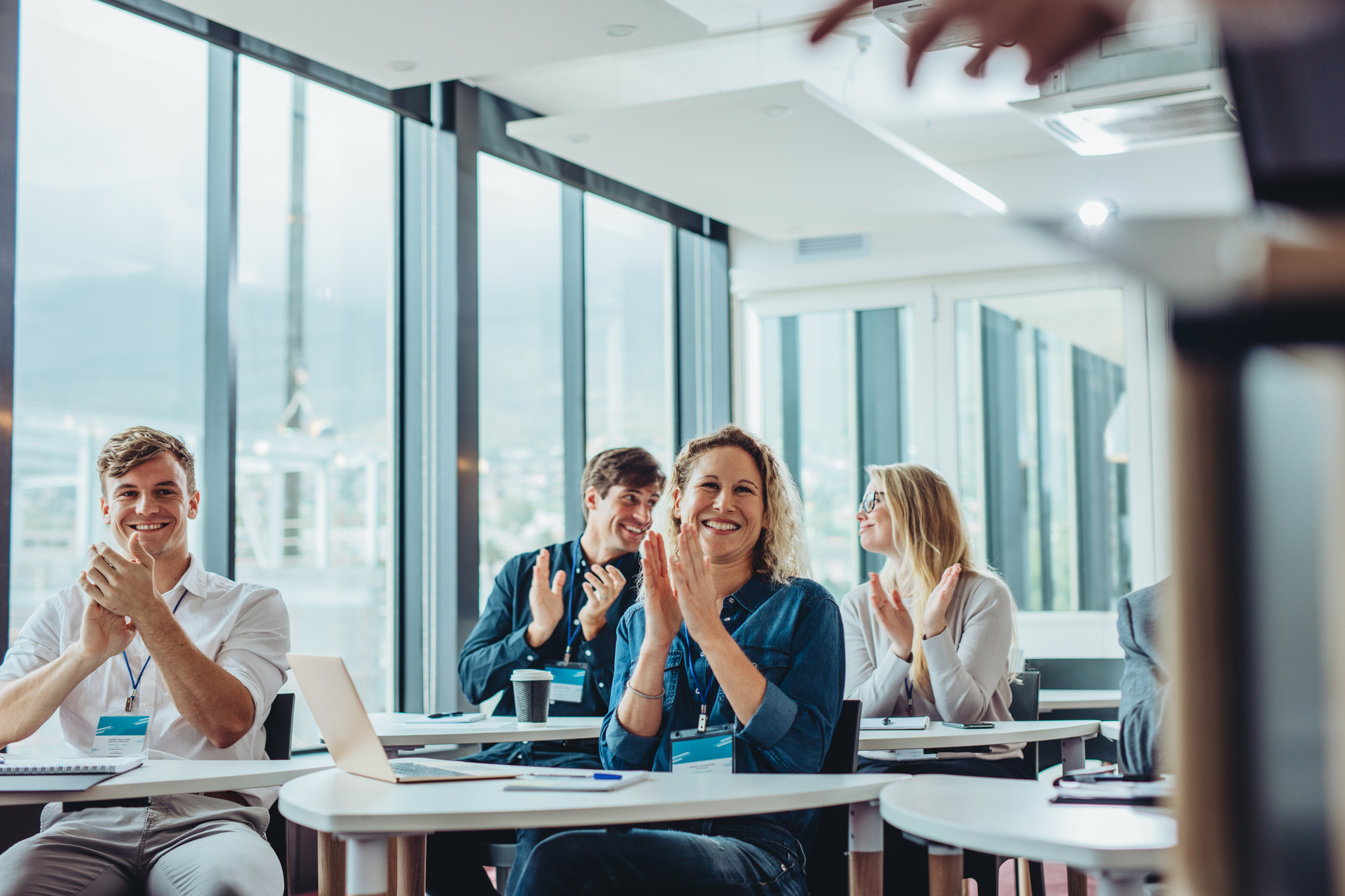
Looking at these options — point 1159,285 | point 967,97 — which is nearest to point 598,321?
point 967,97

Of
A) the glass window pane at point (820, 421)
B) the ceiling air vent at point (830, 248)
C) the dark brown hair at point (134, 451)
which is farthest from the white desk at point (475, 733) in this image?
the ceiling air vent at point (830, 248)

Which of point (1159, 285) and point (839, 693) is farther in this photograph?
point (839, 693)

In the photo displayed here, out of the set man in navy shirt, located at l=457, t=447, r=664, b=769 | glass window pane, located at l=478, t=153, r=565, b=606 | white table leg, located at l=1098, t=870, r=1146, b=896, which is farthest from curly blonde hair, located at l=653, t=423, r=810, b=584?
glass window pane, located at l=478, t=153, r=565, b=606

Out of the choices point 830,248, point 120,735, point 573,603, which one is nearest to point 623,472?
point 573,603

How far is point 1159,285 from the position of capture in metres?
0.38

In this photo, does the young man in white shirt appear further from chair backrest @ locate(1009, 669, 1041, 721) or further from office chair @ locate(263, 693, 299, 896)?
chair backrest @ locate(1009, 669, 1041, 721)

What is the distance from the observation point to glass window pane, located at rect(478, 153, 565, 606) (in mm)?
5707

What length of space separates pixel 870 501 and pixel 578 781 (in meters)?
2.08

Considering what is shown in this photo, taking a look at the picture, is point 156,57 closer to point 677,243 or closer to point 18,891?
point 18,891

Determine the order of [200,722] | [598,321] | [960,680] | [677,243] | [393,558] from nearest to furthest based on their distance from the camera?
[200,722] → [960,680] → [393,558] → [598,321] → [677,243]

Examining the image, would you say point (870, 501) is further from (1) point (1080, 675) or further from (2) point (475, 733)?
(2) point (475, 733)

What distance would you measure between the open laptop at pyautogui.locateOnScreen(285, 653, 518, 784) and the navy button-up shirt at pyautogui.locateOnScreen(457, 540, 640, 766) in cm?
113

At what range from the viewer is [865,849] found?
202 centimetres

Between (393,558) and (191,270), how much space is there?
1.54 m
